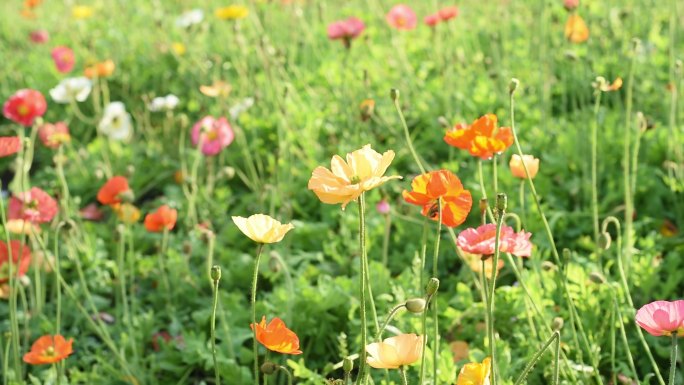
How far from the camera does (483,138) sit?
146 cm

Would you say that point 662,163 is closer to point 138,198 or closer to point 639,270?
point 639,270

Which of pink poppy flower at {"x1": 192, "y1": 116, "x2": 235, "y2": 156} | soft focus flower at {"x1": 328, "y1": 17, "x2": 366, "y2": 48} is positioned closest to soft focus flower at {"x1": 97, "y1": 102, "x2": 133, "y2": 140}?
pink poppy flower at {"x1": 192, "y1": 116, "x2": 235, "y2": 156}

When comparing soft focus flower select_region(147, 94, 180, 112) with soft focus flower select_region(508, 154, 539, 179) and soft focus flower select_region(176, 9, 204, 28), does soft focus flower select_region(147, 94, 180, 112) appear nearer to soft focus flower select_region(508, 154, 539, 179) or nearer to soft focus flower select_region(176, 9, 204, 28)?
soft focus flower select_region(176, 9, 204, 28)

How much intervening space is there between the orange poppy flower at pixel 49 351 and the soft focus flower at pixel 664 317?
968 mm

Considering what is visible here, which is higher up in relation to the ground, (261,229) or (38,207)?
(261,229)

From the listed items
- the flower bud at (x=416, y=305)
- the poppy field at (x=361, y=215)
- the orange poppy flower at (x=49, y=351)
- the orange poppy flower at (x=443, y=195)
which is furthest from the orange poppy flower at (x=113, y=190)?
the flower bud at (x=416, y=305)

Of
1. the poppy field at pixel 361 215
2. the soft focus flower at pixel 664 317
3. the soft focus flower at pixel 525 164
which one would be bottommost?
the poppy field at pixel 361 215

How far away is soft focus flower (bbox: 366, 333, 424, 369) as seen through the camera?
1.18 m

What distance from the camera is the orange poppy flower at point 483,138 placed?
1.45 metres

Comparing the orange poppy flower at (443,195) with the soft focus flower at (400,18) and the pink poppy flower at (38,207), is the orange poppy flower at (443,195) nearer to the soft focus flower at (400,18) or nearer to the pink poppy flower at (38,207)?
the pink poppy flower at (38,207)

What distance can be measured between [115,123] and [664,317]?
2.29m

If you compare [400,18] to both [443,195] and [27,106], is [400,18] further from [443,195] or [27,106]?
[443,195]

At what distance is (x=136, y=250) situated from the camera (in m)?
2.58

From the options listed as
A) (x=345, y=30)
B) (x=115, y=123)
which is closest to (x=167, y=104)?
(x=115, y=123)
